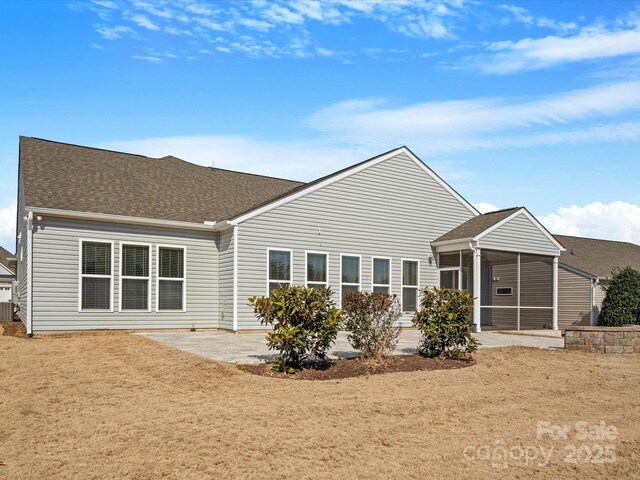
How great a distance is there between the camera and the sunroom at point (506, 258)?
64.5 ft

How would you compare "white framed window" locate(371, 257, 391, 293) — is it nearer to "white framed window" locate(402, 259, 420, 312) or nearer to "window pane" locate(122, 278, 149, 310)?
"white framed window" locate(402, 259, 420, 312)

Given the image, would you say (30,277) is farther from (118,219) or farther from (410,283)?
(410,283)

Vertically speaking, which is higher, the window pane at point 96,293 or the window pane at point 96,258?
the window pane at point 96,258

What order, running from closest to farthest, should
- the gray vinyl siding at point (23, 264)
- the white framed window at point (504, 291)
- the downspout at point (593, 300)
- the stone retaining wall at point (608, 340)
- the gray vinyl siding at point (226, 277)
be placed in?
the stone retaining wall at point (608, 340) → the gray vinyl siding at point (23, 264) → the gray vinyl siding at point (226, 277) → the downspout at point (593, 300) → the white framed window at point (504, 291)

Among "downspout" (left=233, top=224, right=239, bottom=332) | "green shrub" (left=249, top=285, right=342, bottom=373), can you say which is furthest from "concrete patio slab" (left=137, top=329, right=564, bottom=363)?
"green shrub" (left=249, top=285, right=342, bottom=373)

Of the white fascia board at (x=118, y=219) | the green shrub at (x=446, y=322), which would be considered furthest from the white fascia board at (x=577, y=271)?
the white fascia board at (x=118, y=219)

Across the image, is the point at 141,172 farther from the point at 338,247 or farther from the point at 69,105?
the point at 338,247

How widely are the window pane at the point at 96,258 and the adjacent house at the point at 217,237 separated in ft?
0.09

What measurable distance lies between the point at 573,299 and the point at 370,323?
1836 cm

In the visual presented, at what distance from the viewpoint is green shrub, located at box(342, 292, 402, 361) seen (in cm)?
1058

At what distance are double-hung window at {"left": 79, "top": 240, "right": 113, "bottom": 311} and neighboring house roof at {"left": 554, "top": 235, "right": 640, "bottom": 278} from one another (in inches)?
740

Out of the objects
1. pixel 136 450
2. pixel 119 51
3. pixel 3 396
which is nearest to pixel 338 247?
pixel 119 51

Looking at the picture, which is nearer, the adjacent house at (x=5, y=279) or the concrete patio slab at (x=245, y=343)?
the concrete patio slab at (x=245, y=343)

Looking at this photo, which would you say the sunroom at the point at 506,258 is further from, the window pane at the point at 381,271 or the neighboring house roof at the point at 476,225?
the window pane at the point at 381,271
